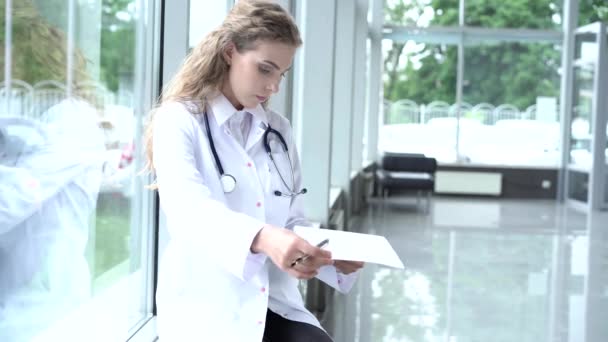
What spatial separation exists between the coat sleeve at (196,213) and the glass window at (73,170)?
1.44 ft

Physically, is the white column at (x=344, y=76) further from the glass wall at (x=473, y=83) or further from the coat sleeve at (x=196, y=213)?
the coat sleeve at (x=196, y=213)

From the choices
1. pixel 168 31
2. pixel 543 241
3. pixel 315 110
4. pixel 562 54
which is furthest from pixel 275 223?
pixel 562 54

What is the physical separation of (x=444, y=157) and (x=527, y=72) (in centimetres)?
239

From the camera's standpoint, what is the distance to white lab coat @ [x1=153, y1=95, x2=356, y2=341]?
1.50 metres

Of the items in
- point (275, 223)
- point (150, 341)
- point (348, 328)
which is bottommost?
point (348, 328)

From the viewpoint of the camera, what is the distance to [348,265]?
1.82m

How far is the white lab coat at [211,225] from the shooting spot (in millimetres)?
1497

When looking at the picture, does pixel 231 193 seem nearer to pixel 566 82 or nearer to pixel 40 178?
pixel 40 178

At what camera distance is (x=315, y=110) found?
222 inches

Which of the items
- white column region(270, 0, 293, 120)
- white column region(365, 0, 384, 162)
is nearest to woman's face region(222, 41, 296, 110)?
white column region(270, 0, 293, 120)

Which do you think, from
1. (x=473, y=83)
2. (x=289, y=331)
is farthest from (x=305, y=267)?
(x=473, y=83)

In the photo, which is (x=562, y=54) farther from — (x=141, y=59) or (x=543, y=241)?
(x=141, y=59)

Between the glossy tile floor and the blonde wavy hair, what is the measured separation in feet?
9.54

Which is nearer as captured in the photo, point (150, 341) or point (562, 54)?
point (150, 341)
